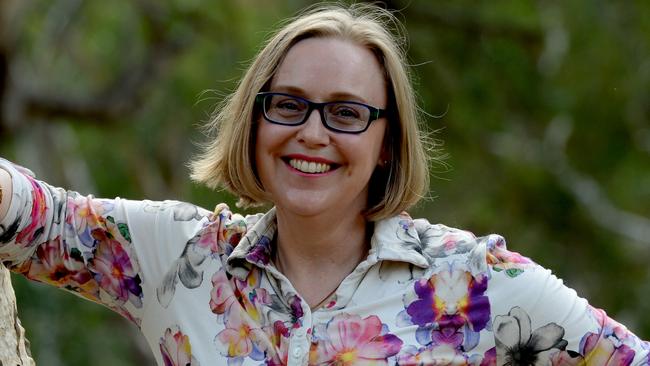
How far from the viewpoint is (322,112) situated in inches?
109

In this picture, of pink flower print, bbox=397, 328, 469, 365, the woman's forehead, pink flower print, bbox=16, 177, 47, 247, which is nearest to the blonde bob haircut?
the woman's forehead

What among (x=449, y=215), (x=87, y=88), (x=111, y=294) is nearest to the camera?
(x=111, y=294)

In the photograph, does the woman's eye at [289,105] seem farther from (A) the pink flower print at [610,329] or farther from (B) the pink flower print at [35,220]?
(A) the pink flower print at [610,329]

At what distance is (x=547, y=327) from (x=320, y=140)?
24.4 inches

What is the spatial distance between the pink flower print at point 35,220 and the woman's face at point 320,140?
48 centimetres

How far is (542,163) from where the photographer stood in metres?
14.2

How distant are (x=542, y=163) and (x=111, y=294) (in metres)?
11.7

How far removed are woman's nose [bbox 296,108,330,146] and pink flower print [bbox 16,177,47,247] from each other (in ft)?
1.85

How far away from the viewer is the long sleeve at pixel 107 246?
2824mm

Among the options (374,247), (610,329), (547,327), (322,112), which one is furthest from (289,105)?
(610,329)

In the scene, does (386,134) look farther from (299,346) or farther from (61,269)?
(61,269)

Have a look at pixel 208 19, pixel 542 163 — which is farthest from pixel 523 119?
pixel 208 19

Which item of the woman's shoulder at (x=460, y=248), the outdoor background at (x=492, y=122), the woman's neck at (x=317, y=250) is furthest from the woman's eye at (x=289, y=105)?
the outdoor background at (x=492, y=122)

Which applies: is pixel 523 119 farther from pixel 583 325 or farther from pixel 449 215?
pixel 583 325
